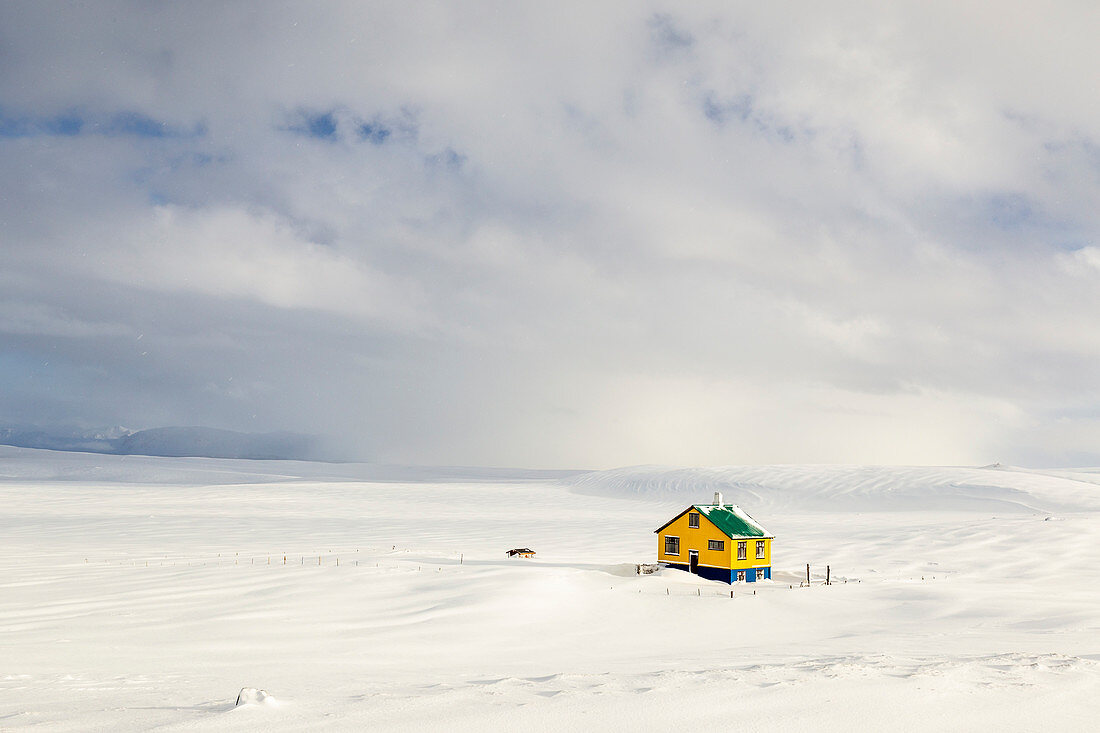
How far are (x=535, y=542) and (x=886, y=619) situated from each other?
26.3 m

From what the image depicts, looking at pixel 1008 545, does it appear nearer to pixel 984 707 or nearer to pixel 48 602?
pixel 984 707

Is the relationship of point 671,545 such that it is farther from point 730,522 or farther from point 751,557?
point 751,557

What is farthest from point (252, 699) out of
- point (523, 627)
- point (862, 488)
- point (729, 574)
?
point (862, 488)

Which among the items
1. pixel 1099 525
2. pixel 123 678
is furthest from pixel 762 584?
pixel 1099 525

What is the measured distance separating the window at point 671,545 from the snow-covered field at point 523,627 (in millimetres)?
2303

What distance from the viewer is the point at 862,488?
81500 millimetres

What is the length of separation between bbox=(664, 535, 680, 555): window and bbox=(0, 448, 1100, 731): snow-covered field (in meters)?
2.30

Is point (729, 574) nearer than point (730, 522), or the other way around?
point (729, 574)

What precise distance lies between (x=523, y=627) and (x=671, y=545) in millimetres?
13476

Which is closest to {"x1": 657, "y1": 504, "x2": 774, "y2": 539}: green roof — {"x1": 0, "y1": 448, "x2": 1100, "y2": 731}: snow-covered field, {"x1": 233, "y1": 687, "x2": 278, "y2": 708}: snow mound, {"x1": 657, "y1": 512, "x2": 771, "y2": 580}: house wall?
{"x1": 657, "y1": 512, "x2": 771, "y2": 580}: house wall

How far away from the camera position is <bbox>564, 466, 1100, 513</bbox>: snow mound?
72.4m

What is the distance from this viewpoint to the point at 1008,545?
41406mm

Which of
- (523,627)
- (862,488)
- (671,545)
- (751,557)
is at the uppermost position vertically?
(862,488)

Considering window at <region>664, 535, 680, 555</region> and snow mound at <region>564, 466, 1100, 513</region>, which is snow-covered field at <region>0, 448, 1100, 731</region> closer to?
window at <region>664, 535, 680, 555</region>
